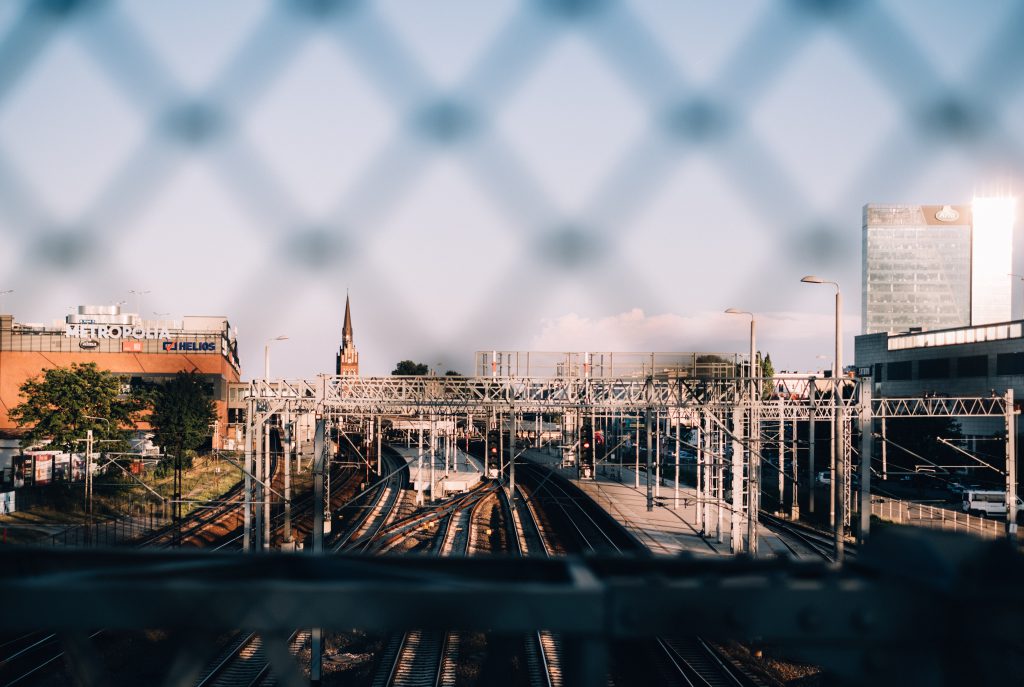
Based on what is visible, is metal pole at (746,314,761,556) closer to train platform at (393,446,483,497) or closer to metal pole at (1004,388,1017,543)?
metal pole at (1004,388,1017,543)

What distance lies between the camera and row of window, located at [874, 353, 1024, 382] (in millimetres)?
40438

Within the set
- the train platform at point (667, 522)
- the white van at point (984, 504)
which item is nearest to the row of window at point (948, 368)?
the white van at point (984, 504)

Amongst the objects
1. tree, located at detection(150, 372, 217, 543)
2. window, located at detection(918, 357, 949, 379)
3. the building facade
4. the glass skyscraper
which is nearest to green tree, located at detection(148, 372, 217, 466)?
tree, located at detection(150, 372, 217, 543)

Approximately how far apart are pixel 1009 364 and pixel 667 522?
22994mm

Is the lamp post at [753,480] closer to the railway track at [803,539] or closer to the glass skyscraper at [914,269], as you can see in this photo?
the railway track at [803,539]

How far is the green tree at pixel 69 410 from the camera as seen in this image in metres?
34.3

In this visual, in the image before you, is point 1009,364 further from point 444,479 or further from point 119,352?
point 119,352

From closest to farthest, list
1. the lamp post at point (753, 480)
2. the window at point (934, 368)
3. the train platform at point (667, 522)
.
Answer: the lamp post at point (753, 480), the train platform at point (667, 522), the window at point (934, 368)

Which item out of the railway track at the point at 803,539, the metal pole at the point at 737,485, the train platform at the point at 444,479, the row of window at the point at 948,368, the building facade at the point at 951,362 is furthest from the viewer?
the building facade at the point at 951,362

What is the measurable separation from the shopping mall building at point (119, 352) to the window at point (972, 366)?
47.9 m

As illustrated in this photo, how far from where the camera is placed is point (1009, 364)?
40500 mm

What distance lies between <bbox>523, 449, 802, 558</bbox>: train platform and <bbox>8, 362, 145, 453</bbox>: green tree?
2213 cm

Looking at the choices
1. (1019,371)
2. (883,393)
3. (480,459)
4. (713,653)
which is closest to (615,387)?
(713,653)

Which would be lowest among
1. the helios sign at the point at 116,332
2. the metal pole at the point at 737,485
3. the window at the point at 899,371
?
the metal pole at the point at 737,485
